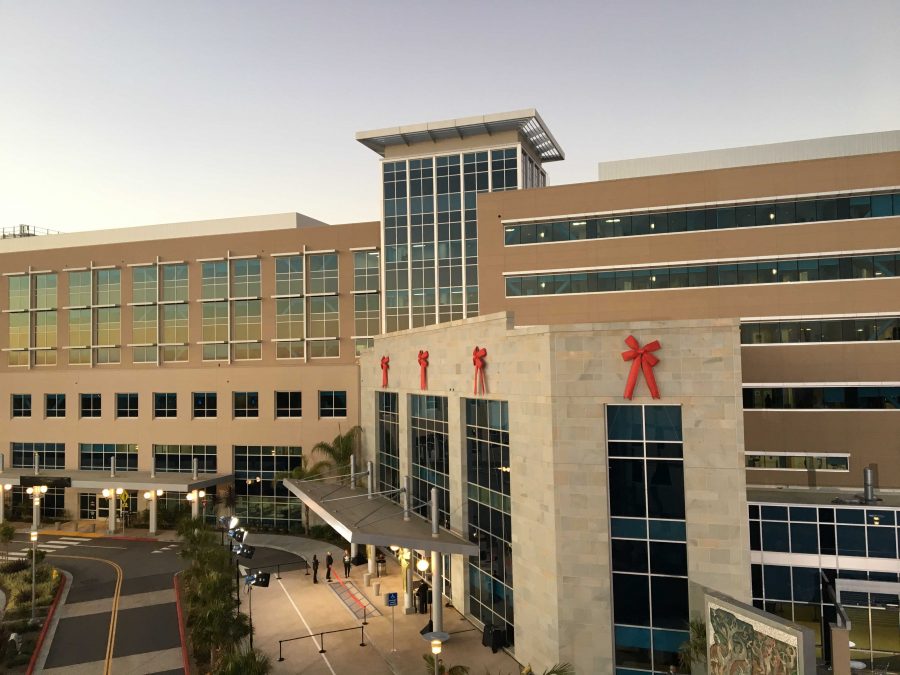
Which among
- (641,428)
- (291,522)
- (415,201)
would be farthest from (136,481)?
(641,428)

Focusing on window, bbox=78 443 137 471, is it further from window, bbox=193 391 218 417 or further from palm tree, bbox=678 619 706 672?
palm tree, bbox=678 619 706 672

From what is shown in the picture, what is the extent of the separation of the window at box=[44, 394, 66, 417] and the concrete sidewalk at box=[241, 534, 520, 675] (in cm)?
3375

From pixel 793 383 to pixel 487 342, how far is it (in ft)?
76.2

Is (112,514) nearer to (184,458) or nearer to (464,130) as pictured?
(184,458)

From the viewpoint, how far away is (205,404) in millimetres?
56906

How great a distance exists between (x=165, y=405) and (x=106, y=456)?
749 cm

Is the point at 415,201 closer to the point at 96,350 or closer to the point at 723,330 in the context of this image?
the point at 96,350

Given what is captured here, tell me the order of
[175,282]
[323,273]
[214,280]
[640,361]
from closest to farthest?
[640,361] → [323,273] → [214,280] → [175,282]

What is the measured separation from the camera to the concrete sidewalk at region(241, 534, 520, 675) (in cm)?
2716

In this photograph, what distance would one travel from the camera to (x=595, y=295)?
45.7 m

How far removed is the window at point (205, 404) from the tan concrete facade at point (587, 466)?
37.1 meters

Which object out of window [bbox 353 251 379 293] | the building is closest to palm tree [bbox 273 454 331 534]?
the building

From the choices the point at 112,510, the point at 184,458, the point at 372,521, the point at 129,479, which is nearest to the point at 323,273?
the point at 184,458

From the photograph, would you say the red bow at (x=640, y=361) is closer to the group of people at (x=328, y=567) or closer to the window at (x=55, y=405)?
the group of people at (x=328, y=567)
